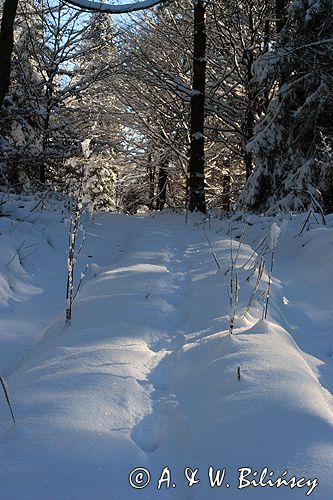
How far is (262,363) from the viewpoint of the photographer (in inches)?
82.0

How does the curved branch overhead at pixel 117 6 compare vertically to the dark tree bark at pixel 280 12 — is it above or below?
below

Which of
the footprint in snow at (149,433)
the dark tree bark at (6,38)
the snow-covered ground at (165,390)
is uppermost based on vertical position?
the dark tree bark at (6,38)

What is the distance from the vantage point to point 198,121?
1046 cm

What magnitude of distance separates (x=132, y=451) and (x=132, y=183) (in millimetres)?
21087

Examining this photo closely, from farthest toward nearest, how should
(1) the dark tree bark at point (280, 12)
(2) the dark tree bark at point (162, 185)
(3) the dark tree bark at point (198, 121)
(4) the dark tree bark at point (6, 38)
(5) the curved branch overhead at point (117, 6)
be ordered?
(2) the dark tree bark at point (162, 185) < (1) the dark tree bark at point (280, 12) < (3) the dark tree bark at point (198, 121) < (4) the dark tree bark at point (6, 38) < (5) the curved branch overhead at point (117, 6)

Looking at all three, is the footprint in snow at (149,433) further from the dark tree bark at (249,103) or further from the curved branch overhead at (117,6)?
the dark tree bark at (249,103)

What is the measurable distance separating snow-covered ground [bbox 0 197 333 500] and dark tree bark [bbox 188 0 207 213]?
6.23 metres

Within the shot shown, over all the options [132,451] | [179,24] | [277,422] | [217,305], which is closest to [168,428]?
[132,451]

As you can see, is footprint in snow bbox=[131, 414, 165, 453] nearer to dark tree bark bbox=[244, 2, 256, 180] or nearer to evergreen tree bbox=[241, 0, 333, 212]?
evergreen tree bbox=[241, 0, 333, 212]

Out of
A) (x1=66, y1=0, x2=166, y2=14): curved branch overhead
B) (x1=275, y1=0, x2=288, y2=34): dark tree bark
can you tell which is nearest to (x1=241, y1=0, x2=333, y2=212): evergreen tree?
(x1=275, y1=0, x2=288, y2=34): dark tree bark

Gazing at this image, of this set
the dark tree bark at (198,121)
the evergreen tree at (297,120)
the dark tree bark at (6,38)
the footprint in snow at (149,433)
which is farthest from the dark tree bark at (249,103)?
the footprint in snow at (149,433)

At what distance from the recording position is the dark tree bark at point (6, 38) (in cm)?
611

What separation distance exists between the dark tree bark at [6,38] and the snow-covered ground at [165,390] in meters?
3.35

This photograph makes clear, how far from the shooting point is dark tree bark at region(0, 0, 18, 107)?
6109 millimetres
